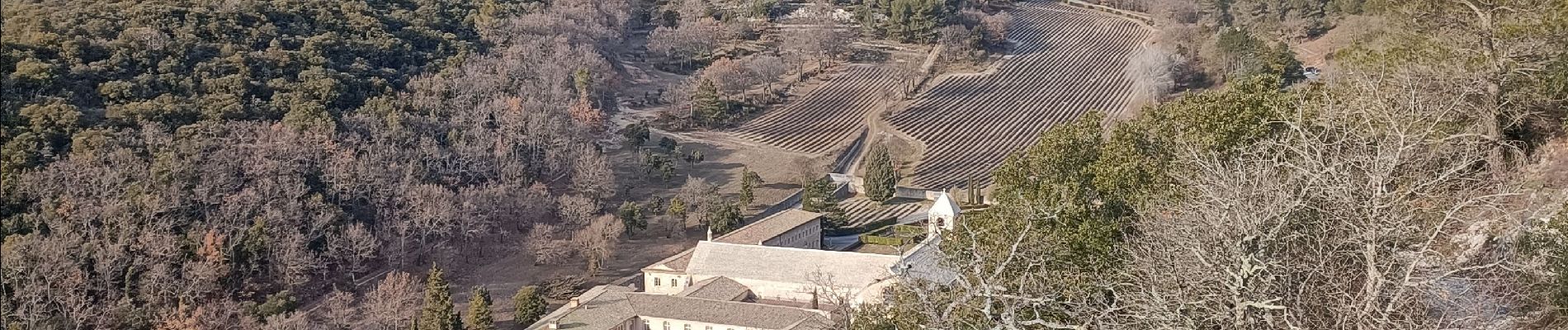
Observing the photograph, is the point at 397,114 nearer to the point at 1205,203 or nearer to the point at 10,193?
the point at 10,193

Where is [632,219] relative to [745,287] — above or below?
below

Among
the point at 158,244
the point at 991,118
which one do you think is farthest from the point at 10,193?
the point at 991,118

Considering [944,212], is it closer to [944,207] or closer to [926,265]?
[944,207]

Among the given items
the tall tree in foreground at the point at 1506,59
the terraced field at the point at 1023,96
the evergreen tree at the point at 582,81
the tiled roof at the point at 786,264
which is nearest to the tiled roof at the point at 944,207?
the tiled roof at the point at 786,264

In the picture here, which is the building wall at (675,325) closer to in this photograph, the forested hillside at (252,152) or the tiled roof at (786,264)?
the tiled roof at (786,264)

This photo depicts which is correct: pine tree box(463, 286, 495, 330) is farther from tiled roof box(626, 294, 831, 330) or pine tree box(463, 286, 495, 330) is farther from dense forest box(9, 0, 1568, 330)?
tiled roof box(626, 294, 831, 330)

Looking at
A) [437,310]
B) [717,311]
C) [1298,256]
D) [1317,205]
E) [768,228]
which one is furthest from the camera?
[768,228]

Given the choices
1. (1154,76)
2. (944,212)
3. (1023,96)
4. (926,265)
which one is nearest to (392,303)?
(926,265)
